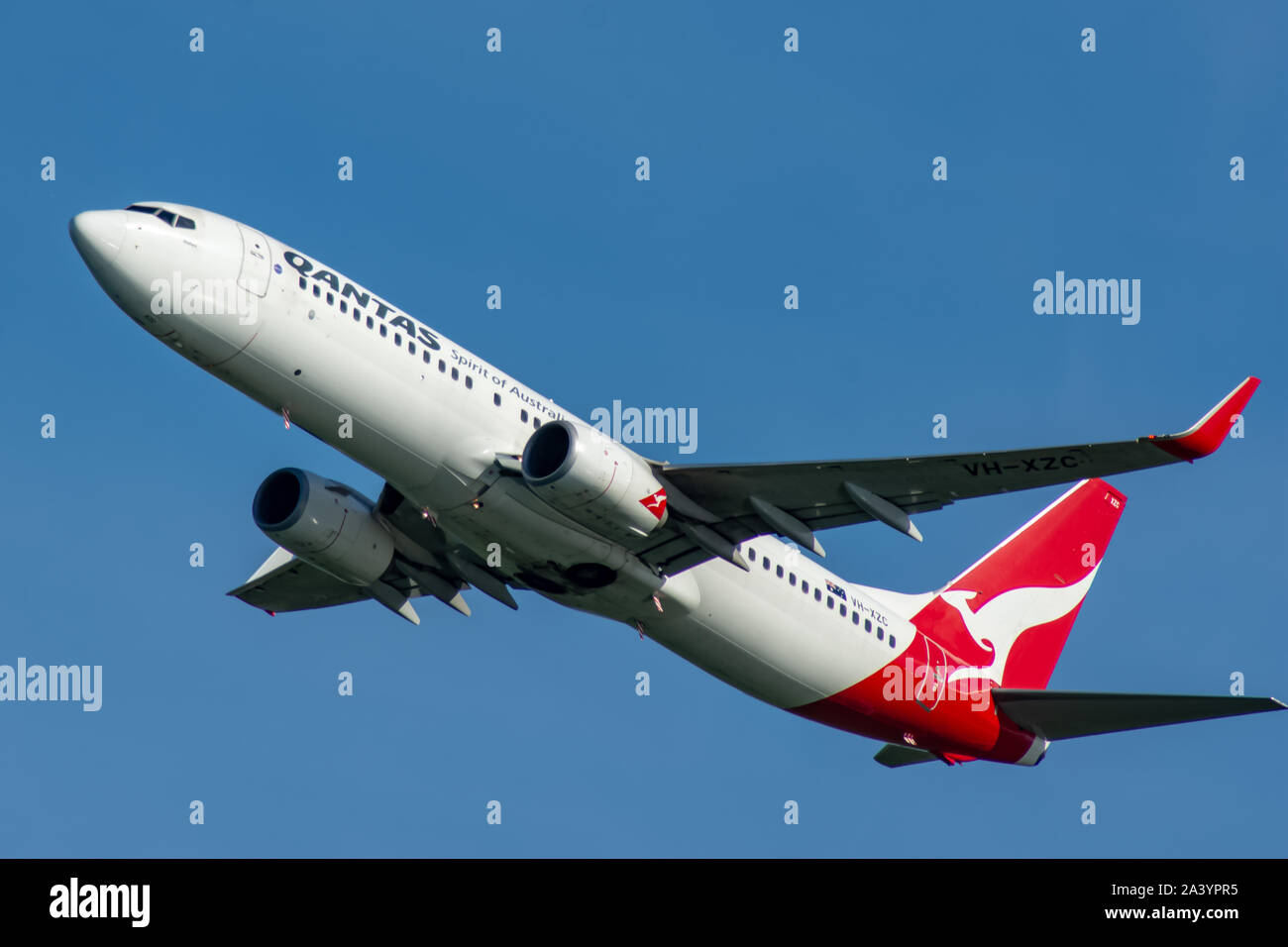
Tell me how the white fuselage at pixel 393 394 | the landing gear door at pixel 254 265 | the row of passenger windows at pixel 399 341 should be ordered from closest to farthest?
the white fuselage at pixel 393 394 → the landing gear door at pixel 254 265 → the row of passenger windows at pixel 399 341

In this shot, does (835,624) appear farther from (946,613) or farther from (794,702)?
(946,613)

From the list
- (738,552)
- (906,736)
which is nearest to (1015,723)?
(906,736)

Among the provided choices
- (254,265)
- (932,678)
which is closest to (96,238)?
(254,265)

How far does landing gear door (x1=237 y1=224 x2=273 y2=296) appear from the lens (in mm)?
31781

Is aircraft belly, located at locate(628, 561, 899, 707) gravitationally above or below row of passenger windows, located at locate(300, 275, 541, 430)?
below

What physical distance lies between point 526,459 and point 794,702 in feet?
34.1

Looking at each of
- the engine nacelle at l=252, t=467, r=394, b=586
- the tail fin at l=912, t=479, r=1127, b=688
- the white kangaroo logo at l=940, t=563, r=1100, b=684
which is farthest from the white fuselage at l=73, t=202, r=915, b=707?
the white kangaroo logo at l=940, t=563, r=1100, b=684

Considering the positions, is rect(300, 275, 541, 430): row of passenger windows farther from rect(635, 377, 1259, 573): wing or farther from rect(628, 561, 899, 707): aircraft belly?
rect(628, 561, 899, 707): aircraft belly

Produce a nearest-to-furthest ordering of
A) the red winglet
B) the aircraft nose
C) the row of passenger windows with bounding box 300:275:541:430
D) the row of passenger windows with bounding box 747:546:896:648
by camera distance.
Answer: the red winglet, the aircraft nose, the row of passenger windows with bounding box 300:275:541:430, the row of passenger windows with bounding box 747:546:896:648

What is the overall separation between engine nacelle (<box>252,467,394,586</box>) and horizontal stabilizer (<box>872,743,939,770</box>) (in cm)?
1445

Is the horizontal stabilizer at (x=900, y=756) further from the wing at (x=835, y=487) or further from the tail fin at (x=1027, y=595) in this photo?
the wing at (x=835, y=487)

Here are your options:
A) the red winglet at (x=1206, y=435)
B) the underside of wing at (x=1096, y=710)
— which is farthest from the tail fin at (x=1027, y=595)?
the red winglet at (x=1206, y=435)

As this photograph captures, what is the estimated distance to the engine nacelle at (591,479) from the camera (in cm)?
3284

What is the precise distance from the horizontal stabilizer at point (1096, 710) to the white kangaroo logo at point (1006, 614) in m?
1.50
